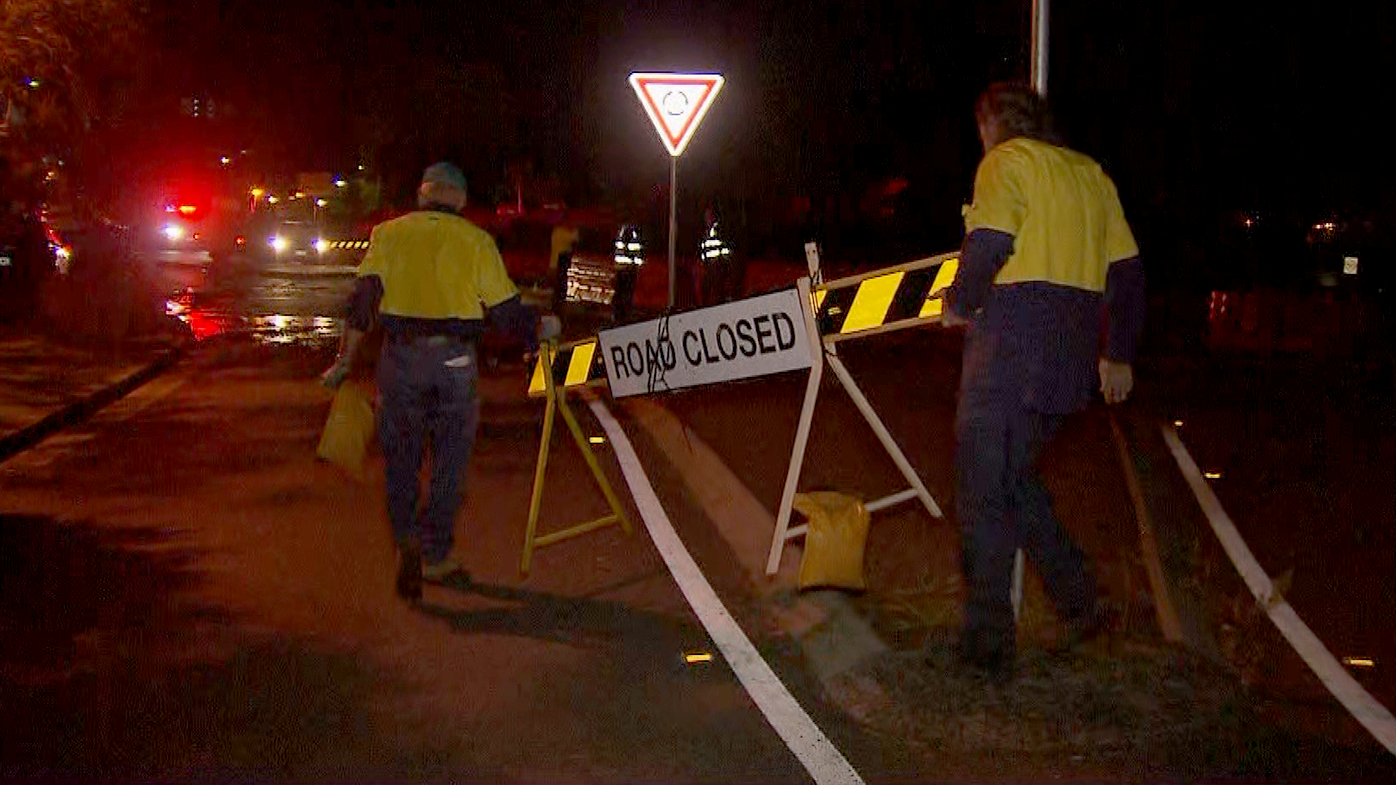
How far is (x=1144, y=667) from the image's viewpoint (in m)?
6.77

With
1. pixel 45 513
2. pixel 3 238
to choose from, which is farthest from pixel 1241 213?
pixel 45 513

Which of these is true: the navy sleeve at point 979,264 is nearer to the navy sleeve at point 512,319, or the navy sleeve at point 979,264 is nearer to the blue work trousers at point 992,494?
the blue work trousers at point 992,494

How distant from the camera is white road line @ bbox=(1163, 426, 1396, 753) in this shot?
6641mm

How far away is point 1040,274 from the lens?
647 centimetres

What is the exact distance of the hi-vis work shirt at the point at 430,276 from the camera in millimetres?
8352

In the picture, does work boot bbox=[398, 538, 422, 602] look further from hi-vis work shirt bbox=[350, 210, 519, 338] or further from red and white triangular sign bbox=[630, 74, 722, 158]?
red and white triangular sign bbox=[630, 74, 722, 158]

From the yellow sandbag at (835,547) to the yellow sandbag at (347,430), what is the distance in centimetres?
226

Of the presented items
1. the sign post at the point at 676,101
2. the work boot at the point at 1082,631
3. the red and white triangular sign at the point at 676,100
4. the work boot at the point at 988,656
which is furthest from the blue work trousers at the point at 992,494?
the red and white triangular sign at the point at 676,100

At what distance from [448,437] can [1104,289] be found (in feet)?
10.7

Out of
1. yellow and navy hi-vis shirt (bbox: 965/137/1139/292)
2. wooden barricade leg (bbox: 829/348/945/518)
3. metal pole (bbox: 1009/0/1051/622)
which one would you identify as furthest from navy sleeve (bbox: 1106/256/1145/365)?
wooden barricade leg (bbox: 829/348/945/518)

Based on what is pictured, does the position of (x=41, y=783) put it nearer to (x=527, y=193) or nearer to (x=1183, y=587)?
(x=1183, y=587)

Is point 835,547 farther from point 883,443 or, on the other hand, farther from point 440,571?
point 440,571

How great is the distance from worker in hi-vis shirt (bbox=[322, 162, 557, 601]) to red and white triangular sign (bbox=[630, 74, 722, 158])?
8215 millimetres

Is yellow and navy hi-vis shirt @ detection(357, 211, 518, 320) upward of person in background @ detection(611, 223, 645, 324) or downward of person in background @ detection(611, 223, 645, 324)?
downward
